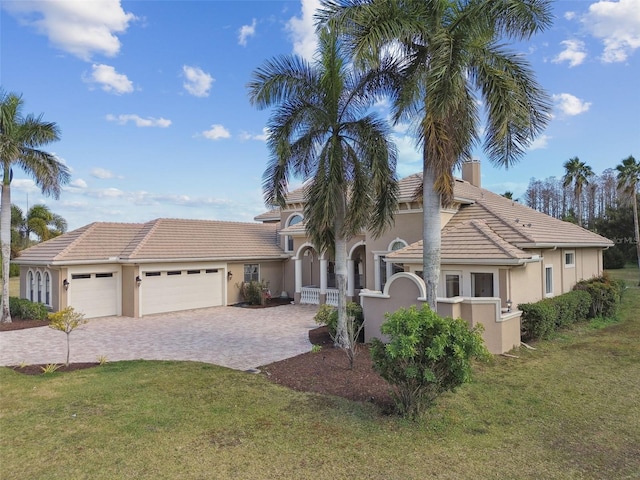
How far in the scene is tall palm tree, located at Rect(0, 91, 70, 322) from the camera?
664 inches

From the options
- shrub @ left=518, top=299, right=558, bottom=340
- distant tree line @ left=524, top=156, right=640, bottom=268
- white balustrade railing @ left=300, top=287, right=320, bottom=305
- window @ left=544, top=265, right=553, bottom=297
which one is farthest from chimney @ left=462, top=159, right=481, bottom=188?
distant tree line @ left=524, top=156, right=640, bottom=268

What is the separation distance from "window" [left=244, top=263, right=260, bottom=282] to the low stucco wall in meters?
14.1

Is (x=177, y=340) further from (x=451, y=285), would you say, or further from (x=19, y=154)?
(x=19, y=154)

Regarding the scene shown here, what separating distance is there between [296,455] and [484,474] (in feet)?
8.27

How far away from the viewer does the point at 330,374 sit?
9.63 meters

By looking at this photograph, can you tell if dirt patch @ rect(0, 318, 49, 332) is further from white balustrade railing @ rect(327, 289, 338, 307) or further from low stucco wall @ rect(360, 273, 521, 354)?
low stucco wall @ rect(360, 273, 521, 354)

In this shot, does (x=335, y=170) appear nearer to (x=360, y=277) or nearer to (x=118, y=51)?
(x=118, y=51)

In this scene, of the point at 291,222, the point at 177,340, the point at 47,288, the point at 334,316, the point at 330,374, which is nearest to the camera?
the point at 330,374

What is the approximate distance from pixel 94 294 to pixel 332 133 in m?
15.1

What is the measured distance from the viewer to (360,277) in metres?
24.9

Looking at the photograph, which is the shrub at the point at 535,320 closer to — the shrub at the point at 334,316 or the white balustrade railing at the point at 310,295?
the shrub at the point at 334,316

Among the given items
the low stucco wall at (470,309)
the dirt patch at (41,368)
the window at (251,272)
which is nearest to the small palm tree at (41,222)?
the window at (251,272)

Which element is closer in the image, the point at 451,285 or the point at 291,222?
the point at 451,285

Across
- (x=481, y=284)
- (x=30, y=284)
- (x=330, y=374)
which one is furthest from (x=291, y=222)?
(x=330, y=374)
